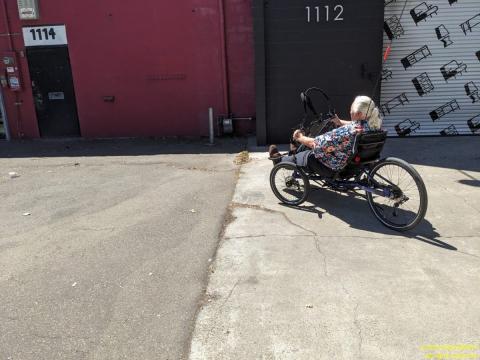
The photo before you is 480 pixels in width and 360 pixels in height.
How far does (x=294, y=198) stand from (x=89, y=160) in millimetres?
5102

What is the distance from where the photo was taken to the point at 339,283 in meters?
3.71

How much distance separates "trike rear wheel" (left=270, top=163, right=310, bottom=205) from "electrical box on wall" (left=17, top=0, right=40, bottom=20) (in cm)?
803

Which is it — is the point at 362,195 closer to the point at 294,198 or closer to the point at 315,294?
the point at 294,198

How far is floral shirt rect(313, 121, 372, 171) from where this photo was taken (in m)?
4.84

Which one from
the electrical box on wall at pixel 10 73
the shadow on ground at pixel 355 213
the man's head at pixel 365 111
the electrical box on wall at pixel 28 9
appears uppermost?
the electrical box on wall at pixel 28 9

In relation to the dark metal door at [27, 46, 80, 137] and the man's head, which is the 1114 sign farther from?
the man's head

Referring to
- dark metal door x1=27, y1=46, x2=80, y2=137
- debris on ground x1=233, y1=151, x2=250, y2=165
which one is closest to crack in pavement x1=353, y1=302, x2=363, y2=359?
debris on ground x1=233, y1=151, x2=250, y2=165

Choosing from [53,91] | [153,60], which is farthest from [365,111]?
[53,91]

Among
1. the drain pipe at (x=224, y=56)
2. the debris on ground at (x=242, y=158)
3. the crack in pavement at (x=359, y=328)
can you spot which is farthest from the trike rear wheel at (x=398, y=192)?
the drain pipe at (x=224, y=56)

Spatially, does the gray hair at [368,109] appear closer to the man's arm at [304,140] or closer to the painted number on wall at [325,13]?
the man's arm at [304,140]

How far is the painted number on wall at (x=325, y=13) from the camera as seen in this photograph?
27.8 ft

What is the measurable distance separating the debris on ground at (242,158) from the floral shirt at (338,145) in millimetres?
2954

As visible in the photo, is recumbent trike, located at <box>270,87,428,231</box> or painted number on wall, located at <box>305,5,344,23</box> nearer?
recumbent trike, located at <box>270,87,428,231</box>

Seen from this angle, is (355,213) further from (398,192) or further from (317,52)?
(317,52)
